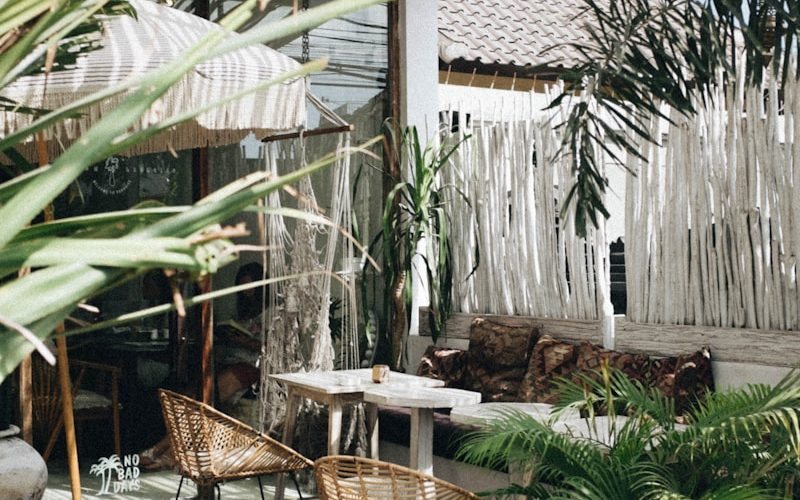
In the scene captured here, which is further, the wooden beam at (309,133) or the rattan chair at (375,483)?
the wooden beam at (309,133)

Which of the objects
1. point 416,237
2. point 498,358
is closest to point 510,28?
point 416,237

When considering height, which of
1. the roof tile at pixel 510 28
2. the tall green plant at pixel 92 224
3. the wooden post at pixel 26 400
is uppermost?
the roof tile at pixel 510 28

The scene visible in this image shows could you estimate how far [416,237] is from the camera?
6480mm

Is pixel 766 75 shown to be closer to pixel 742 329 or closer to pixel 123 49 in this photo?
pixel 742 329

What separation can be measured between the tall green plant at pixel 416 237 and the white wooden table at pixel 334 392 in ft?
3.22

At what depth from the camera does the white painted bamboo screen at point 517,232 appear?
19.3ft

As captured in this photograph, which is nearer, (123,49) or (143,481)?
(123,49)

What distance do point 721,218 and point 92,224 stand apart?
459 centimetres

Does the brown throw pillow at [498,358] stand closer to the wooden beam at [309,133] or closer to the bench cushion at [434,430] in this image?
the bench cushion at [434,430]

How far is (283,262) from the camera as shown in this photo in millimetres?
5793

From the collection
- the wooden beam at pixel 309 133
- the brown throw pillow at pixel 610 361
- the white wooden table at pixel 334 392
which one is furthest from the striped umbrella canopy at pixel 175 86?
the brown throw pillow at pixel 610 361

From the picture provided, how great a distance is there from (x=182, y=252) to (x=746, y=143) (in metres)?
4.55

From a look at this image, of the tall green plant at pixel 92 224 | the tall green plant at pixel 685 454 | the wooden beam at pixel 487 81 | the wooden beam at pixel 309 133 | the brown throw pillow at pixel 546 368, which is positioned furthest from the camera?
the wooden beam at pixel 487 81

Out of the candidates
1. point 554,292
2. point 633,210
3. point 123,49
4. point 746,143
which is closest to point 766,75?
point 746,143
